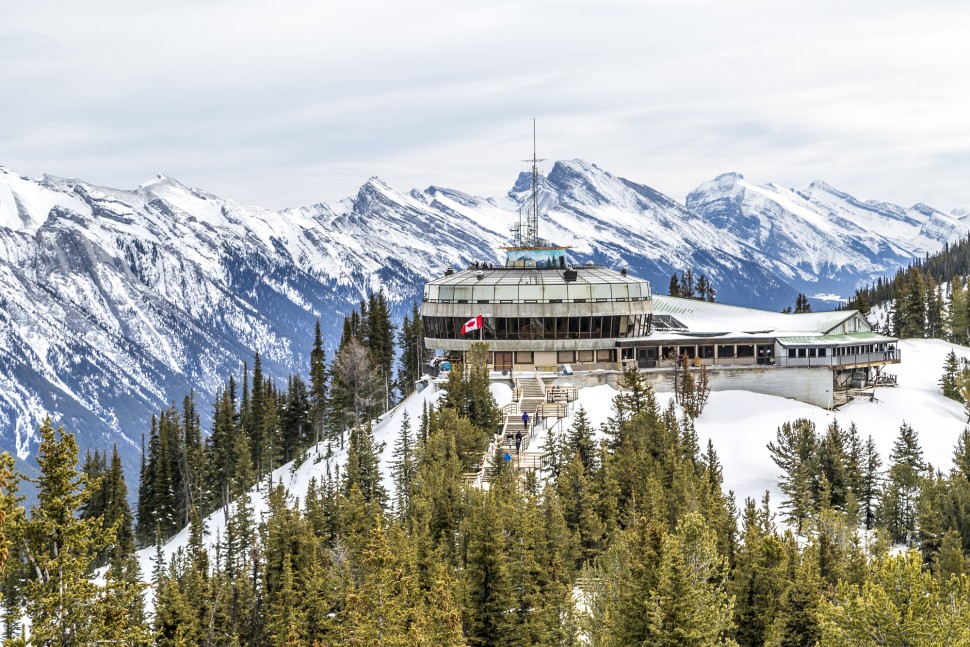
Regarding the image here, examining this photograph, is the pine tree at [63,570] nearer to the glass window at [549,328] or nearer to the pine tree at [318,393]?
the glass window at [549,328]

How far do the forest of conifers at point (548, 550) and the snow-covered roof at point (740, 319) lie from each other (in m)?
18.9

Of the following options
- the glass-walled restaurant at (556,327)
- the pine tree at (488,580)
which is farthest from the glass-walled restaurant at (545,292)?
the pine tree at (488,580)

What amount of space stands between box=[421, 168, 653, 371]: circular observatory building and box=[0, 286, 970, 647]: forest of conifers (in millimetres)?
10463

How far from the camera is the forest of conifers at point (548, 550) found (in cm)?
3162

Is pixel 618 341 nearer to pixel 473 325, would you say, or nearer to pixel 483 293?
pixel 483 293

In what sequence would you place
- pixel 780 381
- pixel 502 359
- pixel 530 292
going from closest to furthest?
pixel 780 381
pixel 530 292
pixel 502 359

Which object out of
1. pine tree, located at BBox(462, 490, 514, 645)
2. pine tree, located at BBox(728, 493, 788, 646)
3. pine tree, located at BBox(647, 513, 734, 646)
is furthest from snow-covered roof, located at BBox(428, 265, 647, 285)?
pine tree, located at BBox(647, 513, 734, 646)

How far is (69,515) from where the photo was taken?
30.5 metres

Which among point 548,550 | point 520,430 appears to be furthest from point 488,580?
point 520,430

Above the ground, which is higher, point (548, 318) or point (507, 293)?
point (507, 293)

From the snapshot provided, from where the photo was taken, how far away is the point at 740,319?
110188mm

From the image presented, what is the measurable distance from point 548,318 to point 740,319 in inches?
1035

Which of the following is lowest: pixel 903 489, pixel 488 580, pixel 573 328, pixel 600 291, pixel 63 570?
pixel 903 489

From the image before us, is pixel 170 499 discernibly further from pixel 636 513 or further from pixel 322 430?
pixel 636 513
